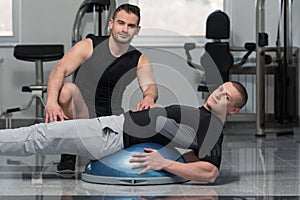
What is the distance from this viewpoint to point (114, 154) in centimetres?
303

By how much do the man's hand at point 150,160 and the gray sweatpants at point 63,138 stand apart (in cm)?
14

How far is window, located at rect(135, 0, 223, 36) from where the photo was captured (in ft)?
20.3

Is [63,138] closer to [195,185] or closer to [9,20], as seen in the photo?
[195,185]

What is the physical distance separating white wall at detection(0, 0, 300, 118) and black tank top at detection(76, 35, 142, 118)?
99.2 inches

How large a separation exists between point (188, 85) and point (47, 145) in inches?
130

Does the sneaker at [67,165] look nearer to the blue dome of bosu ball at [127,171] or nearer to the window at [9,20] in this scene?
the blue dome of bosu ball at [127,171]

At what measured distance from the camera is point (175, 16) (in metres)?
6.20

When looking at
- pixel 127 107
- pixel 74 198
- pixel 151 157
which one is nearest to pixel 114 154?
pixel 151 157

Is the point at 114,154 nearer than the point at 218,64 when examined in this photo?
Yes

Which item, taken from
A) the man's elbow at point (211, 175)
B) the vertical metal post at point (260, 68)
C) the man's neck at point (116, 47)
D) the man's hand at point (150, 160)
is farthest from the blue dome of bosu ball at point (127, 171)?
the vertical metal post at point (260, 68)

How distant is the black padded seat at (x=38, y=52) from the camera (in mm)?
5516

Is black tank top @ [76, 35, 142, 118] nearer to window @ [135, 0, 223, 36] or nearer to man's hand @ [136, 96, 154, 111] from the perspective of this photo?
man's hand @ [136, 96, 154, 111]

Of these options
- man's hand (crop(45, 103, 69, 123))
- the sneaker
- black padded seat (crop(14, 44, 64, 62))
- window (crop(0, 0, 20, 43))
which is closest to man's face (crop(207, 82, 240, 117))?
man's hand (crop(45, 103, 69, 123))

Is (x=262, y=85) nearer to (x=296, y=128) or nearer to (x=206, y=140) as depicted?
(x=296, y=128)
